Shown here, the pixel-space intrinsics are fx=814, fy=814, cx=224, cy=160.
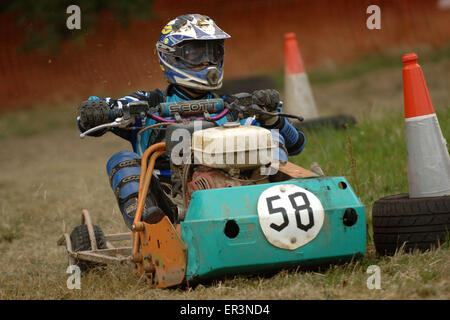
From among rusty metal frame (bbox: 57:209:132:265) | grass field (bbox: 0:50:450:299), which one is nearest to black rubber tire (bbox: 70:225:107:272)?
rusty metal frame (bbox: 57:209:132:265)

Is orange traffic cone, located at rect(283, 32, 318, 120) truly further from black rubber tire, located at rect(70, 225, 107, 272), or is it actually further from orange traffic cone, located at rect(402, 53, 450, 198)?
orange traffic cone, located at rect(402, 53, 450, 198)

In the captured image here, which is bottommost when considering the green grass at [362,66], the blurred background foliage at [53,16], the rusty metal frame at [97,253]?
the rusty metal frame at [97,253]

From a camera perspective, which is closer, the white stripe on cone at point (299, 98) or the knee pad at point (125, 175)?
the knee pad at point (125, 175)

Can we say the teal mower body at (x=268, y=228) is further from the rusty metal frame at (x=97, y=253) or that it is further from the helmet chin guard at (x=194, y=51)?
the helmet chin guard at (x=194, y=51)

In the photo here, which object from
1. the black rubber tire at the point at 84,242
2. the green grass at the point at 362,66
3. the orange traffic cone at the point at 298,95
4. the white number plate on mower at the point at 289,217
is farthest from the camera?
the green grass at the point at 362,66

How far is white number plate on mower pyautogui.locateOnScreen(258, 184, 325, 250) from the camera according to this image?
4.27 metres

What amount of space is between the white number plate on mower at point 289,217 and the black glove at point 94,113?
3.80ft

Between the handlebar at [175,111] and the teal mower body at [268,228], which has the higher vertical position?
the handlebar at [175,111]

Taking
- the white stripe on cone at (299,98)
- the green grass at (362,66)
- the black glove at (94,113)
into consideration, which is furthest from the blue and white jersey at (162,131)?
the green grass at (362,66)

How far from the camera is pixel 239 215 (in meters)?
4.28

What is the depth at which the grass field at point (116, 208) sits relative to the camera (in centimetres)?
443

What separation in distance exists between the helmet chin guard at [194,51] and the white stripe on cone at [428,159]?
1325mm

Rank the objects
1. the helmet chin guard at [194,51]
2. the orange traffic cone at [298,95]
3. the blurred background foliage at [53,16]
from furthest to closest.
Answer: the blurred background foliage at [53,16]
the orange traffic cone at [298,95]
the helmet chin guard at [194,51]

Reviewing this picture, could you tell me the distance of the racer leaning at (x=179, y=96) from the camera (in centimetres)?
505
